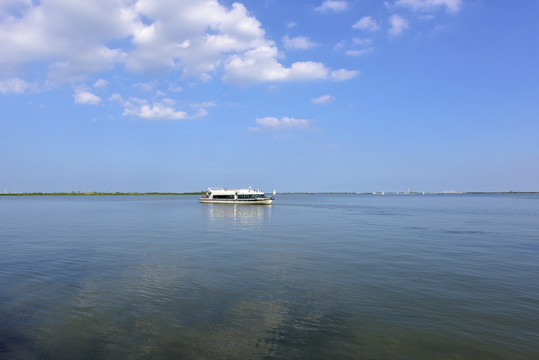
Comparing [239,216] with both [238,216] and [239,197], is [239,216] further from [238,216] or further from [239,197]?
[239,197]

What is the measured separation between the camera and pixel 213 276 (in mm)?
16078

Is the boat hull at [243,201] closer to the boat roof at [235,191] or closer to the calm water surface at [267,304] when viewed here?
the boat roof at [235,191]

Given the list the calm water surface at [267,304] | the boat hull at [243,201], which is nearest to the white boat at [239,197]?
the boat hull at [243,201]

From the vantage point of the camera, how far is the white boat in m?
103

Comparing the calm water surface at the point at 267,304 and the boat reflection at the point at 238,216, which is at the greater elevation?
the calm water surface at the point at 267,304

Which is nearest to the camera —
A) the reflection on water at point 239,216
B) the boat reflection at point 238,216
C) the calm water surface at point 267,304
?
the calm water surface at point 267,304

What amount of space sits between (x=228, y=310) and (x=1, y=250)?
24368mm

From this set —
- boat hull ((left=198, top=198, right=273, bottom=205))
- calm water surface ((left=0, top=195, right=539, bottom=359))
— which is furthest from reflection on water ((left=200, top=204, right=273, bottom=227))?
calm water surface ((left=0, top=195, right=539, bottom=359))

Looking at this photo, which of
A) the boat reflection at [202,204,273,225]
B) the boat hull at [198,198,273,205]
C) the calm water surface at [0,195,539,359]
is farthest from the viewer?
the boat hull at [198,198,273,205]

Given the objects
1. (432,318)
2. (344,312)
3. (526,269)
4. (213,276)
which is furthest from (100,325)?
(526,269)

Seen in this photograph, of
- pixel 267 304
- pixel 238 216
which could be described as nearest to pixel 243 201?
pixel 238 216

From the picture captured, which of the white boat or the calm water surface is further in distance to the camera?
the white boat

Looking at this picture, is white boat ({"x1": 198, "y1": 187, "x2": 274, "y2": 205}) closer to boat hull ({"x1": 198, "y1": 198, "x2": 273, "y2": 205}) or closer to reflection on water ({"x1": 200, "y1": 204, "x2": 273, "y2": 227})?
boat hull ({"x1": 198, "y1": 198, "x2": 273, "y2": 205})

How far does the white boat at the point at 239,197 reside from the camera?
10262 centimetres
